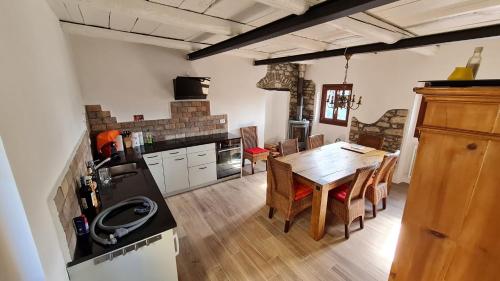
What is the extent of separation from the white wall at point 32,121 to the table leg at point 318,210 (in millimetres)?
2122

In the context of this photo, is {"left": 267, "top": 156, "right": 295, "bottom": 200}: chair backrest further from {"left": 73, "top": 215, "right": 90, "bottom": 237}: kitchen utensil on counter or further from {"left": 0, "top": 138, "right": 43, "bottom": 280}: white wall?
{"left": 0, "top": 138, "right": 43, "bottom": 280}: white wall

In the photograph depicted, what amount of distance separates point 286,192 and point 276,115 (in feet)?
11.5

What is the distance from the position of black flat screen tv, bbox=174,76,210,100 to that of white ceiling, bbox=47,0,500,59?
0.95m

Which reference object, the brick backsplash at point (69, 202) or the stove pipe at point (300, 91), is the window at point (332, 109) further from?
the brick backsplash at point (69, 202)

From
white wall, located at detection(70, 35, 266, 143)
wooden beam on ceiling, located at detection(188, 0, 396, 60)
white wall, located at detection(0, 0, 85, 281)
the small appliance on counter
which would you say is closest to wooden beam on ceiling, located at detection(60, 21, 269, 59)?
white wall, located at detection(70, 35, 266, 143)

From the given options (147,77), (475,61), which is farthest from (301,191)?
(147,77)

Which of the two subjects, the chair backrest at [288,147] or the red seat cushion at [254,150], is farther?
the red seat cushion at [254,150]

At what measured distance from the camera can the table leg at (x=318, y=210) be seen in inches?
90.0

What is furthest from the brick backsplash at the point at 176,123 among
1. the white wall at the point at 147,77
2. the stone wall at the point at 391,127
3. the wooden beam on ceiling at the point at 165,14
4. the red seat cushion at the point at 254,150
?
the stone wall at the point at 391,127

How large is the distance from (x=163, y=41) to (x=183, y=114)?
1.27 meters

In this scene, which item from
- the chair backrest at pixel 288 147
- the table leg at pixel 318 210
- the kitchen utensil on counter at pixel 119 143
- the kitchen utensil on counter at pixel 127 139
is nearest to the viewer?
the table leg at pixel 318 210

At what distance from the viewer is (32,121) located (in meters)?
0.89

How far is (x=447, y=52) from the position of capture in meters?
3.16

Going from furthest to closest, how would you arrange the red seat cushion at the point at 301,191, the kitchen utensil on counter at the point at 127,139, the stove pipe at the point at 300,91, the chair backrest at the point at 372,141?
the stove pipe at the point at 300,91 < the chair backrest at the point at 372,141 < the kitchen utensil on counter at the point at 127,139 < the red seat cushion at the point at 301,191
